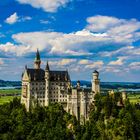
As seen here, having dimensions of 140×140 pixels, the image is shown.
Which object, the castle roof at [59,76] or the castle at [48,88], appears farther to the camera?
the castle roof at [59,76]

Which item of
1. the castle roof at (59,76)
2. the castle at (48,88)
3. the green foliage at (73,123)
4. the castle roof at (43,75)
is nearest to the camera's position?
the green foliage at (73,123)

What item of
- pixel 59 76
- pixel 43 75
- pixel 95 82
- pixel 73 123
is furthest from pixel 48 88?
pixel 73 123

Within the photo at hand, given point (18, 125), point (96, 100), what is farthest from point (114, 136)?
point (18, 125)

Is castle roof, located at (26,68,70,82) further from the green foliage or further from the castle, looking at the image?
the green foliage

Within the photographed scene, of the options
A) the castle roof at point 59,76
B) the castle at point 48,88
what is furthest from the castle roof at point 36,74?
the castle roof at point 59,76

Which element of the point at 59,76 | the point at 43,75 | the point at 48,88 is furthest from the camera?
the point at 59,76

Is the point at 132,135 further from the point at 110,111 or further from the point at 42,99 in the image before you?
the point at 42,99

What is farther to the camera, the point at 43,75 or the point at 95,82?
the point at 43,75

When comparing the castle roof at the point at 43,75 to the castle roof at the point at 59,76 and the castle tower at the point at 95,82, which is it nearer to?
the castle roof at the point at 59,76

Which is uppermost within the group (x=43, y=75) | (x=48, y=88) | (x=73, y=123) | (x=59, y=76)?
(x=43, y=75)

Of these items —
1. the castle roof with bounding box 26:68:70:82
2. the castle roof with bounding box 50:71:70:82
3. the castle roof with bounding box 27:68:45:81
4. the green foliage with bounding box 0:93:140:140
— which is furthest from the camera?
the castle roof with bounding box 50:71:70:82

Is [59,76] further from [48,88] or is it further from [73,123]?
[73,123]

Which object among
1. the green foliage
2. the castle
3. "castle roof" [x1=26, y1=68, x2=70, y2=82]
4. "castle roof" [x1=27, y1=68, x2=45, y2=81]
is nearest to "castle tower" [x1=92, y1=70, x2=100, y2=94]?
the castle
